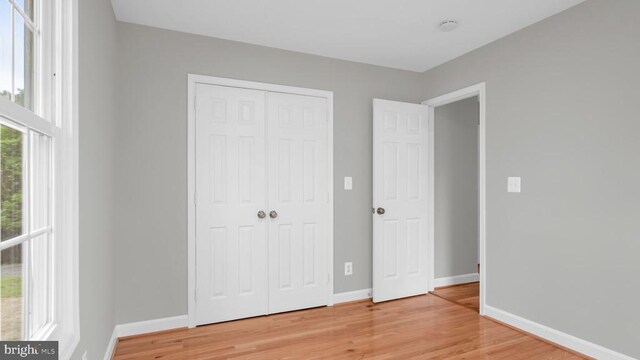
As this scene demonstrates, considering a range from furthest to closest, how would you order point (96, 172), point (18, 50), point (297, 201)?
point (297, 201), point (96, 172), point (18, 50)

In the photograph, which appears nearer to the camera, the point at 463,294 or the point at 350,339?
the point at 350,339

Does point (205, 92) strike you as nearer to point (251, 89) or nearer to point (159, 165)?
point (251, 89)

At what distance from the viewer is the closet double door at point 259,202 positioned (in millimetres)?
3031

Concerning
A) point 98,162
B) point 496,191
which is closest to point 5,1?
point 98,162

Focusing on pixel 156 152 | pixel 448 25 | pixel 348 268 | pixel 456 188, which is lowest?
pixel 348 268

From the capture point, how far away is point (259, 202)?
3.21 m

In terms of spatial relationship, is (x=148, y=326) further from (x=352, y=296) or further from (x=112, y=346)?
(x=352, y=296)

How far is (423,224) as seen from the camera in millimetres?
3879

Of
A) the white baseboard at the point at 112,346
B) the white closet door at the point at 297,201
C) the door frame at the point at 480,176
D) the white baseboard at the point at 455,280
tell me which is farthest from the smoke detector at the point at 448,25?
the white baseboard at the point at 112,346

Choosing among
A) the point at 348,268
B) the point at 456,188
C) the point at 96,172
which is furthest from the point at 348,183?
the point at 96,172

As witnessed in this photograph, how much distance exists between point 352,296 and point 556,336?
1757 mm

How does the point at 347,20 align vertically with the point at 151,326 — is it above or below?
above

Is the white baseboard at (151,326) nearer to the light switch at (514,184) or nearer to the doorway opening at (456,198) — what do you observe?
the doorway opening at (456,198)

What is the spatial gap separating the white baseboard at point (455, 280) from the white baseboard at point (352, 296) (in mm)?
894
